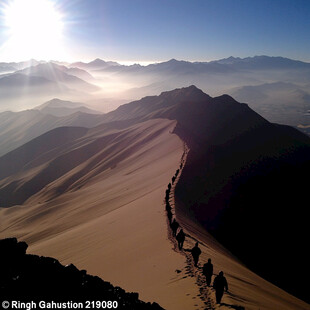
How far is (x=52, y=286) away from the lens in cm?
733

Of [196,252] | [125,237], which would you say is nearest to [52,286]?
[196,252]

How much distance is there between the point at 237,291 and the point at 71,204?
3179 centimetres

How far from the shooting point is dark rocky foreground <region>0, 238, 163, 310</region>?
696 cm

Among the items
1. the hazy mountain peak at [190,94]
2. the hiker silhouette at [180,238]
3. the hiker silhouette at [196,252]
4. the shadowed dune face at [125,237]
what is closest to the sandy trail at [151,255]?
the shadowed dune face at [125,237]

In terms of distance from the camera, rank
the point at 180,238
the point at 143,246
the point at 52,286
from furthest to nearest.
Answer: the point at 143,246 → the point at 180,238 → the point at 52,286

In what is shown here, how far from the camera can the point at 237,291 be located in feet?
33.0

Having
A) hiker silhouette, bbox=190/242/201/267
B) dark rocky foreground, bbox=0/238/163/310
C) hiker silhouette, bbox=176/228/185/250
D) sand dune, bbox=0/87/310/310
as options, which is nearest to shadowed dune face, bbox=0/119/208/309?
sand dune, bbox=0/87/310/310

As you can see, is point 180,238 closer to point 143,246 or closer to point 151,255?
point 151,255

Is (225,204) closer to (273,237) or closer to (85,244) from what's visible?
(273,237)

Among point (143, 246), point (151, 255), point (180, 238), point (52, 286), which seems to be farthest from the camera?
point (143, 246)

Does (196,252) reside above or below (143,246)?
above

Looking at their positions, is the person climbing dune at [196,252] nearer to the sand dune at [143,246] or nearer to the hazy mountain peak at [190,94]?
the sand dune at [143,246]

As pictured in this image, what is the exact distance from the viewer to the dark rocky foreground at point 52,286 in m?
6.96

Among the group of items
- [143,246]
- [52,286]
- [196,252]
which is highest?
[52,286]
